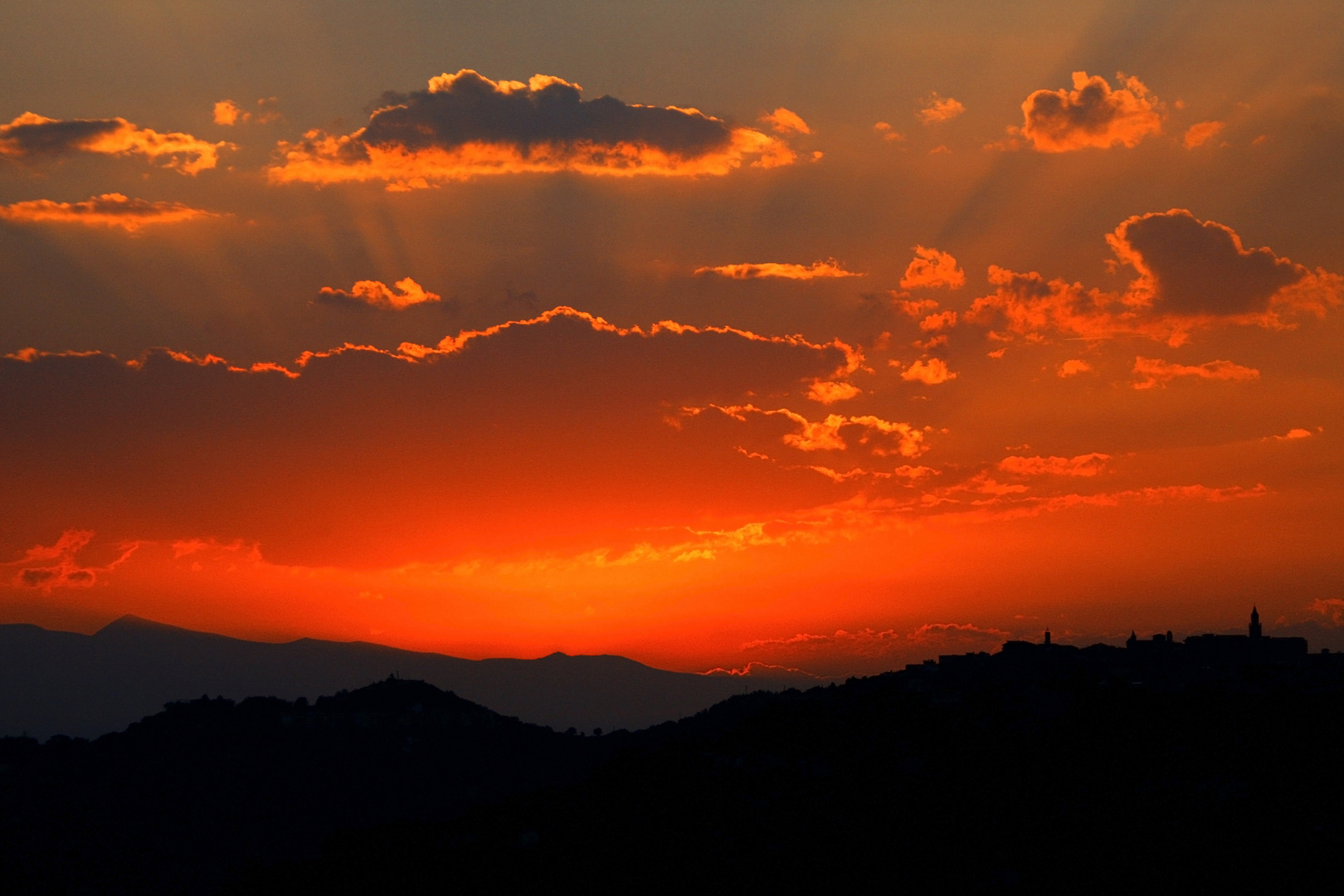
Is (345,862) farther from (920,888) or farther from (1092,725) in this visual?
(1092,725)

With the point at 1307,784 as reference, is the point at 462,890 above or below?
below

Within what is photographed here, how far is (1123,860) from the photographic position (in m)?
137

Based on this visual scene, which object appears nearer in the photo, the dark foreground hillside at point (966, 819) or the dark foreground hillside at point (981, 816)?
the dark foreground hillside at point (966, 819)

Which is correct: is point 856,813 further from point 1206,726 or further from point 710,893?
point 1206,726

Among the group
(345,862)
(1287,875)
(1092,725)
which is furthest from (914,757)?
(345,862)

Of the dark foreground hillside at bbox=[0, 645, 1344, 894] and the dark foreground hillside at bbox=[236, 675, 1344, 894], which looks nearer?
the dark foreground hillside at bbox=[236, 675, 1344, 894]

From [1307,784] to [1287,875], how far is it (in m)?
17.7

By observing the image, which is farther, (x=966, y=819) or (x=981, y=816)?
(x=966, y=819)

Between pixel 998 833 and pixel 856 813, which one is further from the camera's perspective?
pixel 856 813

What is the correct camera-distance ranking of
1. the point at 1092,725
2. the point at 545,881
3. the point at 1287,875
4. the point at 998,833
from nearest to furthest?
the point at 1287,875 < the point at 998,833 < the point at 545,881 < the point at 1092,725

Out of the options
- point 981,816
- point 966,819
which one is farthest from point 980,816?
point 966,819

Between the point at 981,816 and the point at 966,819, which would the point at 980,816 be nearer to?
the point at 981,816

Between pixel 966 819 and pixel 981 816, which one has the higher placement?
pixel 981 816

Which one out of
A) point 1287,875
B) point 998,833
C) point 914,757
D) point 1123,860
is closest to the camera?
point 1287,875
